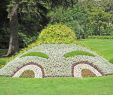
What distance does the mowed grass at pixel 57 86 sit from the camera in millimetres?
15070

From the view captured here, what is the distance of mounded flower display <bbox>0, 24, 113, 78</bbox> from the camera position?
65.5 feet

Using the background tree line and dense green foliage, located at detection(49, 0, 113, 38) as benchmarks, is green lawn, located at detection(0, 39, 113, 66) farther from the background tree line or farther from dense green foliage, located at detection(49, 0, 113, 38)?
dense green foliage, located at detection(49, 0, 113, 38)

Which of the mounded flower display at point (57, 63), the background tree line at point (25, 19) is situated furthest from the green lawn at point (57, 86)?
the background tree line at point (25, 19)

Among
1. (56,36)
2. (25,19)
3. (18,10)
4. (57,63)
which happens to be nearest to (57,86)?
(57,63)

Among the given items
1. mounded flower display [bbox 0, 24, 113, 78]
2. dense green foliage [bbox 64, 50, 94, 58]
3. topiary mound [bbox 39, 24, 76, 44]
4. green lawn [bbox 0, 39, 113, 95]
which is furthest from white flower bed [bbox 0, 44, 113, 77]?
green lawn [bbox 0, 39, 113, 95]

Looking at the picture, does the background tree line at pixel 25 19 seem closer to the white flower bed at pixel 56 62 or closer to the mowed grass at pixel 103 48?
the mowed grass at pixel 103 48

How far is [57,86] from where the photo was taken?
16484 mm

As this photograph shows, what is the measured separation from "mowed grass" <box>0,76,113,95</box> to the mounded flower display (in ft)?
4.08

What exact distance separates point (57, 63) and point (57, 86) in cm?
389

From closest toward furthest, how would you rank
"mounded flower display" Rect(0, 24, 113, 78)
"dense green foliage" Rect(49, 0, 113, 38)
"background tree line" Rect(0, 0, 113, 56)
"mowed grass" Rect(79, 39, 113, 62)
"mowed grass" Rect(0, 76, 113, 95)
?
"mowed grass" Rect(0, 76, 113, 95) → "mounded flower display" Rect(0, 24, 113, 78) → "mowed grass" Rect(79, 39, 113, 62) → "background tree line" Rect(0, 0, 113, 56) → "dense green foliage" Rect(49, 0, 113, 38)

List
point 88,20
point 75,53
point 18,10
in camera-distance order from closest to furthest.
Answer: point 75,53 → point 18,10 → point 88,20

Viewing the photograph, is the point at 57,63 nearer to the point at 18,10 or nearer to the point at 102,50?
the point at 18,10

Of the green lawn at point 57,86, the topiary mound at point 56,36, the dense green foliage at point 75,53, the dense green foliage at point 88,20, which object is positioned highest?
the topiary mound at point 56,36

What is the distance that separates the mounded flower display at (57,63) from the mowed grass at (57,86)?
1.24 m
